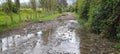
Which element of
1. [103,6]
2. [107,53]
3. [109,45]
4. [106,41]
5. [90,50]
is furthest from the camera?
[103,6]

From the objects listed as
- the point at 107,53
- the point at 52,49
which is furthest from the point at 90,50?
the point at 52,49

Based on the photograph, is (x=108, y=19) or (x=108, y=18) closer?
(x=108, y=19)

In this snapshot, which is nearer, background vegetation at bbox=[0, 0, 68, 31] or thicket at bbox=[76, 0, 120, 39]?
thicket at bbox=[76, 0, 120, 39]

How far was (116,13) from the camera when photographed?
1658 centimetres

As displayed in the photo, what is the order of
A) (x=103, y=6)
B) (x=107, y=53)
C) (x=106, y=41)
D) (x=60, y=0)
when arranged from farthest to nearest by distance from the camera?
1. (x=60, y=0)
2. (x=103, y=6)
3. (x=106, y=41)
4. (x=107, y=53)

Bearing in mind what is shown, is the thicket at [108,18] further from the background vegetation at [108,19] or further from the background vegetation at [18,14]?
the background vegetation at [18,14]

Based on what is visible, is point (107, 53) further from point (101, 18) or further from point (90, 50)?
point (101, 18)

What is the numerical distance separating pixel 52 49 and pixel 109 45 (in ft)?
14.5

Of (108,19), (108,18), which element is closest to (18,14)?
(108,18)

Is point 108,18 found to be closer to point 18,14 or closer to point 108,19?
point 108,19

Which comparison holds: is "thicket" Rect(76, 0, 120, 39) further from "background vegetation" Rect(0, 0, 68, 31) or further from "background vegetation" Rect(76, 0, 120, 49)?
"background vegetation" Rect(0, 0, 68, 31)

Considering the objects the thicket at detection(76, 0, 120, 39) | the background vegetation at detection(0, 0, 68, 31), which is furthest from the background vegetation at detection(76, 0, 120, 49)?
the background vegetation at detection(0, 0, 68, 31)

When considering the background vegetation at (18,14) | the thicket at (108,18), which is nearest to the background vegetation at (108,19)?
the thicket at (108,18)

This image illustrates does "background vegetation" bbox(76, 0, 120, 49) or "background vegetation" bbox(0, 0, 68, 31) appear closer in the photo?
"background vegetation" bbox(76, 0, 120, 49)
